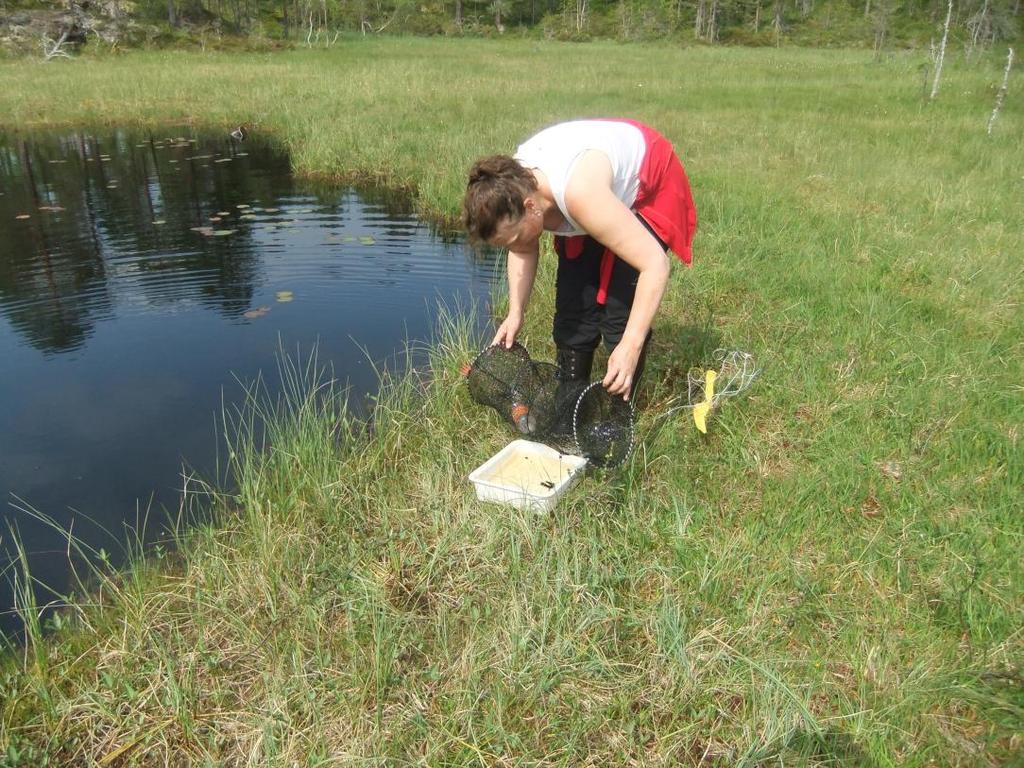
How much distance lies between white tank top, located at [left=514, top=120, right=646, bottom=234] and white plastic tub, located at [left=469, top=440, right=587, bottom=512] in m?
0.91

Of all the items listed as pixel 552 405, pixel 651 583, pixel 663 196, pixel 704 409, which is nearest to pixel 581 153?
pixel 663 196

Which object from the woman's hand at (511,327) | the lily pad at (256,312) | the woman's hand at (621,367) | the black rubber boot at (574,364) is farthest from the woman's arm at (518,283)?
the lily pad at (256,312)

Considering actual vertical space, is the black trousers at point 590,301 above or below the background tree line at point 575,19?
below

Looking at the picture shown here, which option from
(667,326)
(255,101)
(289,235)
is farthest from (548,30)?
(667,326)

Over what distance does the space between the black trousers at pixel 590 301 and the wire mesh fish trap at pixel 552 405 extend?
0.21m

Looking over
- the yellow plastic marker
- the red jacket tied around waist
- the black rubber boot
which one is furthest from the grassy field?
the red jacket tied around waist

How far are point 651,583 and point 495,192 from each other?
137cm

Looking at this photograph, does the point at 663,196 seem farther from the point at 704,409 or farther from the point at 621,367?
the point at 704,409

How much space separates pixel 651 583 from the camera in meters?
2.41

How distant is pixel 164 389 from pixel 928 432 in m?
3.96

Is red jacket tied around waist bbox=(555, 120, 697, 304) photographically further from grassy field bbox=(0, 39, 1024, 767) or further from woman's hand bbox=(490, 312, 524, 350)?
grassy field bbox=(0, 39, 1024, 767)

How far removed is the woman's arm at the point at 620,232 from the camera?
90.5 inches

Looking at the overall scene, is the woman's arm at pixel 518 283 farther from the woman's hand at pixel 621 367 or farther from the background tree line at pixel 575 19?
the background tree line at pixel 575 19

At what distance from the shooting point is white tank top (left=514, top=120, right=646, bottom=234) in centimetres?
237
